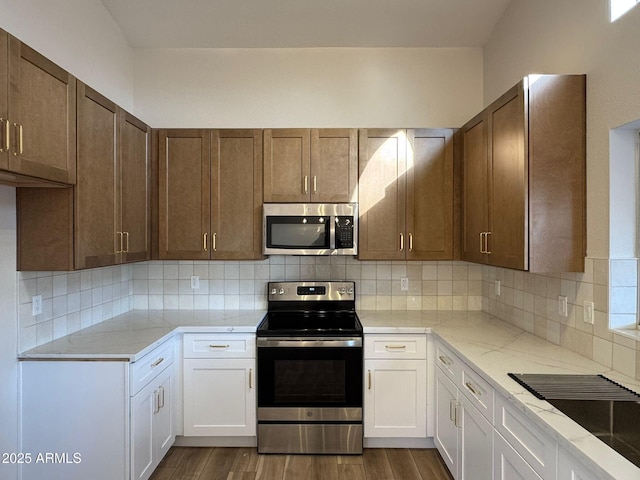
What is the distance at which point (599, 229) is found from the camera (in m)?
1.78

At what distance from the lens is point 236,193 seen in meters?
2.78

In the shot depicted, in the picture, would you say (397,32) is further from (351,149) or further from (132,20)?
(132,20)

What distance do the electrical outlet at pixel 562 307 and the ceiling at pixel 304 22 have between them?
1983 mm

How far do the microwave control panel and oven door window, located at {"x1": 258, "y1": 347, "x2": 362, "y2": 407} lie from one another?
73 cm

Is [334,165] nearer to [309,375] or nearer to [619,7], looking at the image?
[309,375]

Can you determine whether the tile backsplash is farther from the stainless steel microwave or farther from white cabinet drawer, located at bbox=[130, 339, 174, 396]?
white cabinet drawer, located at bbox=[130, 339, 174, 396]

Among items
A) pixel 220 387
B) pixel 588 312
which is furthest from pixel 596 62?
pixel 220 387

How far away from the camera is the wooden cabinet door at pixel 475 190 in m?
2.38

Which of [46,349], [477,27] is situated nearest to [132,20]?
[46,349]

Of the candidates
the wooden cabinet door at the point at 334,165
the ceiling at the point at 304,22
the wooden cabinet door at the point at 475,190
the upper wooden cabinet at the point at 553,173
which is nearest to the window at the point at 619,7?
the upper wooden cabinet at the point at 553,173

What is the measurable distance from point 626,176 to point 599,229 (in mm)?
255

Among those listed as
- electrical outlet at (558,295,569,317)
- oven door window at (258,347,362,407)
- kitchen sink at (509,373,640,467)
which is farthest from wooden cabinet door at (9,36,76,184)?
electrical outlet at (558,295,569,317)

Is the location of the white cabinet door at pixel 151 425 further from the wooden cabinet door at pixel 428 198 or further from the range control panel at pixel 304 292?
the wooden cabinet door at pixel 428 198

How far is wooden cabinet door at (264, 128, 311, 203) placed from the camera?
2770 millimetres
